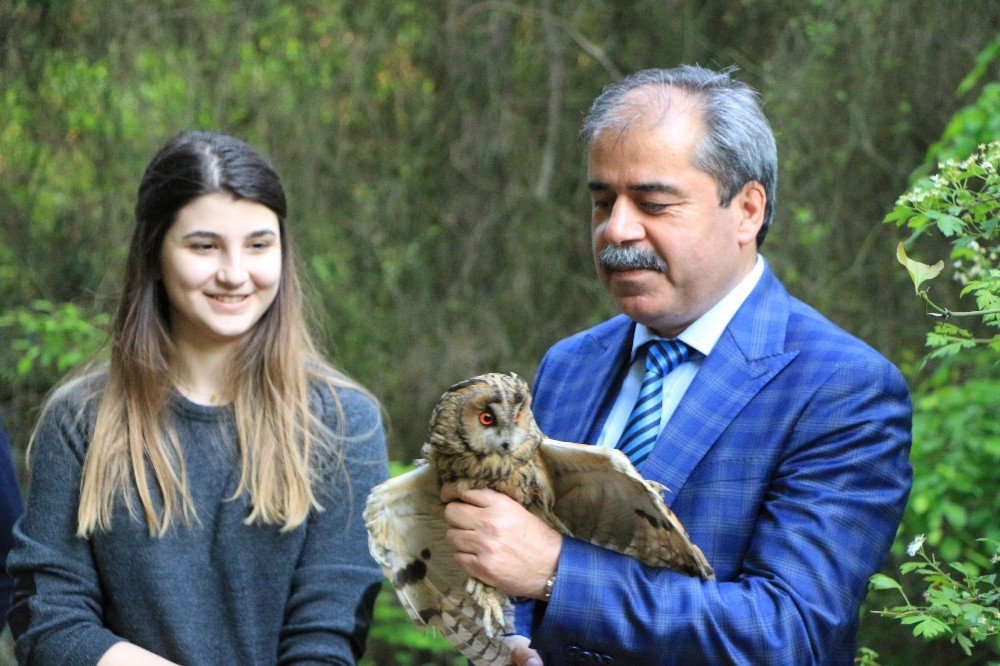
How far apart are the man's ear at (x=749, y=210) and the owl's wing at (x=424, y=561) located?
0.79 meters

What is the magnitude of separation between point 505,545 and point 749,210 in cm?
86

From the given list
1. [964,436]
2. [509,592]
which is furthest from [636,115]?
[964,436]

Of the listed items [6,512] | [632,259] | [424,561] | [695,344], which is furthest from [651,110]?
[6,512]

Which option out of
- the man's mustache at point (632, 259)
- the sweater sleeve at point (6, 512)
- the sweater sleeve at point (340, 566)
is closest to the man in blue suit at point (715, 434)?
the man's mustache at point (632, 259)

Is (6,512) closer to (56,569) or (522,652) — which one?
(56,569)

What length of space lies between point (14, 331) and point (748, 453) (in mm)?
4818

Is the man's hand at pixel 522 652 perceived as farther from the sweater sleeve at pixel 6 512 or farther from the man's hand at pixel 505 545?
the sweater sleeve at pixel 6 512

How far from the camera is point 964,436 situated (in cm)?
350

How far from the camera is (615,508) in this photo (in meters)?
1.99

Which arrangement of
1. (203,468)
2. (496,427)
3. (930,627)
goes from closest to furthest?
1. (930,627)
2. (496,427)
3. (203,468)

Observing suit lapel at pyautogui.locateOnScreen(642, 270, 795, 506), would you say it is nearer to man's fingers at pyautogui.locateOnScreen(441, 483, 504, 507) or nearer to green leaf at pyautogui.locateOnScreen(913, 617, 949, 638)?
man's fingers at pyautogui.locateOnScreen(441, 483, 504, 507)

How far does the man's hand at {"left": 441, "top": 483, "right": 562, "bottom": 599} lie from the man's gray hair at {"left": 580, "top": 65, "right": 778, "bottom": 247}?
741 millimetres

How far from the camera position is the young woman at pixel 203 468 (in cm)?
240

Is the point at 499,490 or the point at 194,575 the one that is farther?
the point at 194,575
